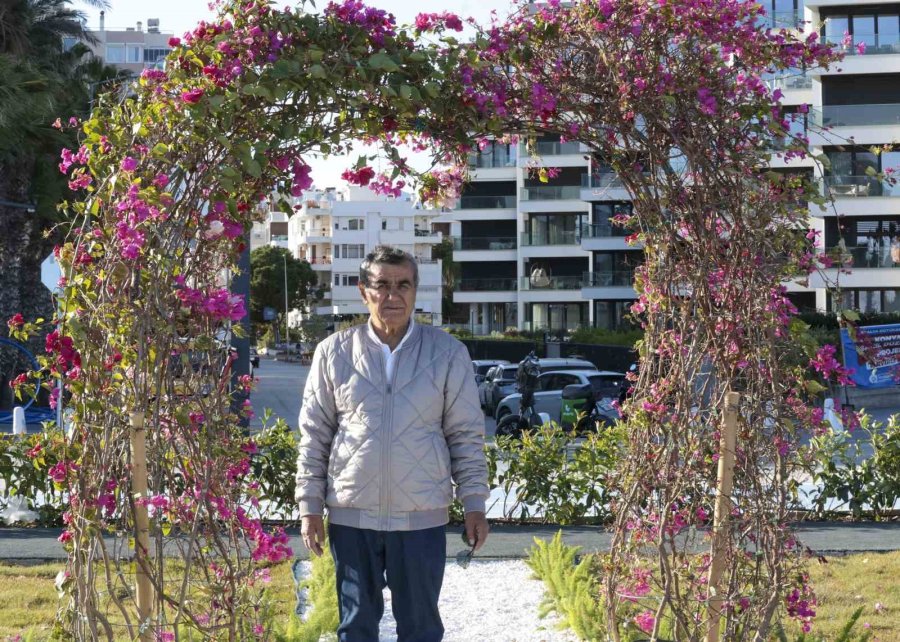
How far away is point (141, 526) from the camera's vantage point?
4258mm

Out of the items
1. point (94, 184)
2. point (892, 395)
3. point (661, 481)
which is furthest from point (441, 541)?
point (892, 395)

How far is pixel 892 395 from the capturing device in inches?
1065

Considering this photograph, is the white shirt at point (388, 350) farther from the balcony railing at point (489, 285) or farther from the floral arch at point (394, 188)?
the balcony railing at point (489, 285)

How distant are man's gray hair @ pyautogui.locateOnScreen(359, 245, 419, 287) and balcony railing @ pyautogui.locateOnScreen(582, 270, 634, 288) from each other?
49.6 metres

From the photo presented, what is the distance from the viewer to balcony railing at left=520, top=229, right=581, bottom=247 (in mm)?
60500

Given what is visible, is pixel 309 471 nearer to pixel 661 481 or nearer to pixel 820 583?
pixel 661 481

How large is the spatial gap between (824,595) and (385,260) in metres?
4.16

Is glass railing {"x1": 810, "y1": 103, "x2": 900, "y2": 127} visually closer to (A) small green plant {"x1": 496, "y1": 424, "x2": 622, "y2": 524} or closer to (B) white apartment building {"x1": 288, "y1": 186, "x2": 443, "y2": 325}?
(A) small green plant {"x1": 496, "y1": 424, "x2": 622, "y2": 524}

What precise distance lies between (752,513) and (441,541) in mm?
1418

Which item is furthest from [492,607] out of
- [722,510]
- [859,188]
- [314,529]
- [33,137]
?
[859,188]

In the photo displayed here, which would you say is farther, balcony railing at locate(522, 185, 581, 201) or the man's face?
balcony railing at locate(522, 185, 581, 201)

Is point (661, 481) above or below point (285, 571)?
above

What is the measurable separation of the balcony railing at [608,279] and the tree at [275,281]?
1466 inches

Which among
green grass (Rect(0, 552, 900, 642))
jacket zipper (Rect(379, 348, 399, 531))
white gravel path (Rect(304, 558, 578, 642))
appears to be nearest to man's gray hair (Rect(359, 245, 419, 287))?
jacket zipper (Rect(379, 348, 399, 531))
